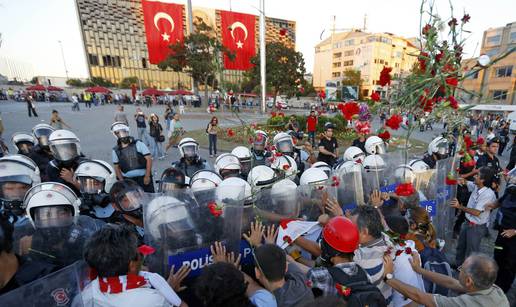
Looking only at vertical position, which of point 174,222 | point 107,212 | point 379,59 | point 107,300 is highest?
point 379,59

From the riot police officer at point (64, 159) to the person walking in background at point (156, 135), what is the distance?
5124 millimetres

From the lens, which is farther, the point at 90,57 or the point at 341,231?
the point at 90,57

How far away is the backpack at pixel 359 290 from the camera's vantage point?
1.52m

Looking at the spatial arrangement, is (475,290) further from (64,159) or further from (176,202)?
(64,159)

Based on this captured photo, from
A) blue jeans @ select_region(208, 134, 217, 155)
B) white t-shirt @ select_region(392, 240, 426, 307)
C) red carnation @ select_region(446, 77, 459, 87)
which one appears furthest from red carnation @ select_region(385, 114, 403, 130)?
blue jeans @ select_region(208, 134, 217, 155)

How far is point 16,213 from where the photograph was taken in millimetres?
2826

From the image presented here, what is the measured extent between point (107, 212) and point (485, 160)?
673 cm

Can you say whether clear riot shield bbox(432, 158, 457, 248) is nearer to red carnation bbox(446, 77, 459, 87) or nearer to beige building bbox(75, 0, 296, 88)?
red carnation bbox(446, 77, 459, 87)

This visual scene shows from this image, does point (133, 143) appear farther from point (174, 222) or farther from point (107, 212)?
point (174, 222)

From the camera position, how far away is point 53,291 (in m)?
1.30

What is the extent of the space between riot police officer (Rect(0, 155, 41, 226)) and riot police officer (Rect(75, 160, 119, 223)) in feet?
1.70

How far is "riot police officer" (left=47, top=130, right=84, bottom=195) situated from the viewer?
3804mm

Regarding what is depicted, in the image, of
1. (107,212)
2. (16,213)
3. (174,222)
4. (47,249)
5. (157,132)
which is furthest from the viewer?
(157,132)

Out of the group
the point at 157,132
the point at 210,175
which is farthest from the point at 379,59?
the point at 210,175
